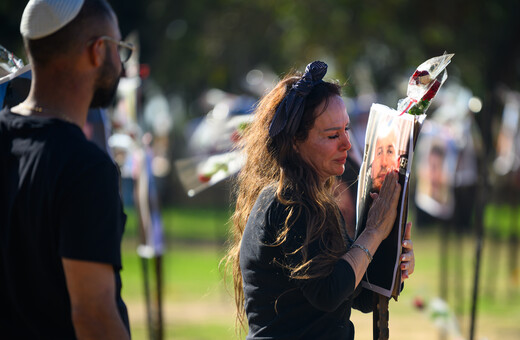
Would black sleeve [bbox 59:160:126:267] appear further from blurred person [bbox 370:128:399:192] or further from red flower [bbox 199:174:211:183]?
red flower [bbox 199:174:211:183]

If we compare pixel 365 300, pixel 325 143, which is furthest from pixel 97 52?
pixel 365 300

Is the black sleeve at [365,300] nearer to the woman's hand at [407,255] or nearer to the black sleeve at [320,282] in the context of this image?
the woman's hand at [407,255]

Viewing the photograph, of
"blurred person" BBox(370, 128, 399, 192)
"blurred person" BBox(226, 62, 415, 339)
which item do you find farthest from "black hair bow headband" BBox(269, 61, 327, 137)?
"blurred person" BBox(370, 128, 399, 192)

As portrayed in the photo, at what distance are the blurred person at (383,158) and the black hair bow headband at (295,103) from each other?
0.30 meters

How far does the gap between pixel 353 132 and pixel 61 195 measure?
10.4 feet

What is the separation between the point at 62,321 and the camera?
196cm

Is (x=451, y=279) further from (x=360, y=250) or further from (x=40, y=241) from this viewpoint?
(x=40, y=241)

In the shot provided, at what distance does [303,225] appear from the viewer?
7.72 ft

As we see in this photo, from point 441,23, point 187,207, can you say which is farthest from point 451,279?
point 187,207

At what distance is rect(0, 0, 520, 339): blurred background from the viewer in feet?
19.8

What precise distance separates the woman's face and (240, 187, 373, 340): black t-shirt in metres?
0.18

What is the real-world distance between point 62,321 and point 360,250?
98 centimetres

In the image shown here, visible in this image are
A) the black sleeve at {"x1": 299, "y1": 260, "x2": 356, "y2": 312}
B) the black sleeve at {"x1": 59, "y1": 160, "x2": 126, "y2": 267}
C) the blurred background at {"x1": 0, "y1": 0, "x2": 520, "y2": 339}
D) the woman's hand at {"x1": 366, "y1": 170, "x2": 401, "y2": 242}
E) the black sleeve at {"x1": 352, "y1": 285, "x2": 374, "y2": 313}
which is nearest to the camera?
the black sleeve at {"x1": 59, "y1": 160, "x2": 126, "y2": 267}

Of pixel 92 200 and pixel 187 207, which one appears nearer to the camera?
pixel 92 200
